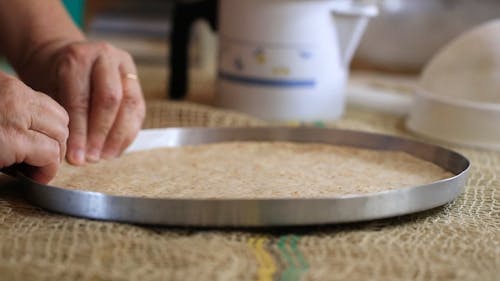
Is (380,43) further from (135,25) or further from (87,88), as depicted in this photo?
(87,88)

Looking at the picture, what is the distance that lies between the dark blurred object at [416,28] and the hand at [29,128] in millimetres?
912

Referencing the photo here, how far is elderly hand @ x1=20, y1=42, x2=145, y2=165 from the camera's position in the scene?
591 mm

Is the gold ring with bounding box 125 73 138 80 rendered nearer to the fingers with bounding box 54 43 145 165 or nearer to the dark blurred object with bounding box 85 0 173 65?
the fingers with bounding box 54 43 145 165

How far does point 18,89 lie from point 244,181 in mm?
177

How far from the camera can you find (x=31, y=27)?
2.23ft

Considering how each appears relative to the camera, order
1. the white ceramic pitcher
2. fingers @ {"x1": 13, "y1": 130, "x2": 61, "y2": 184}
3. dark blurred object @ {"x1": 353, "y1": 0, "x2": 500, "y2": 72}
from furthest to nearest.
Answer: dark blurred object @ {"x1": 353, "y1": 0, "x2": 500, "y2": 72}
the white ceramic pitcher
fingers @ {"x1": 13, "y1": 130, "x2": 61, "y2": 184}

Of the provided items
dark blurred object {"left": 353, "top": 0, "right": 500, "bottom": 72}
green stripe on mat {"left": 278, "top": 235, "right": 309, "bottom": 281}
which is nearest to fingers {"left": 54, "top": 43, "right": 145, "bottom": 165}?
green stripe on mat {"left": 278, "top": 235, "right": 309, "bottom": 281}

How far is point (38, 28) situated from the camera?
0.67m

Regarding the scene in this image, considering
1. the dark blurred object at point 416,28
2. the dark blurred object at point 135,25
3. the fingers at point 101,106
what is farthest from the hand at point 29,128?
the dark blurred object at point 135,25

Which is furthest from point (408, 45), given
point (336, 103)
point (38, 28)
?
point (38, 28)

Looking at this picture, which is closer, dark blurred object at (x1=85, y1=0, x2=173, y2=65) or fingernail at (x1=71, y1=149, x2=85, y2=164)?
fingernail at (x1=71, y1=149, x2=85, y2=164)

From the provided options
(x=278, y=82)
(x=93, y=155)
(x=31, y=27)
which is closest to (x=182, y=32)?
(x=278, y=82)

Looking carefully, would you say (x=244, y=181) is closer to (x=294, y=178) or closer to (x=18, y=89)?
(x=294, y=178)

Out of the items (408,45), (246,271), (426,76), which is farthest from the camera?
(408,45)
